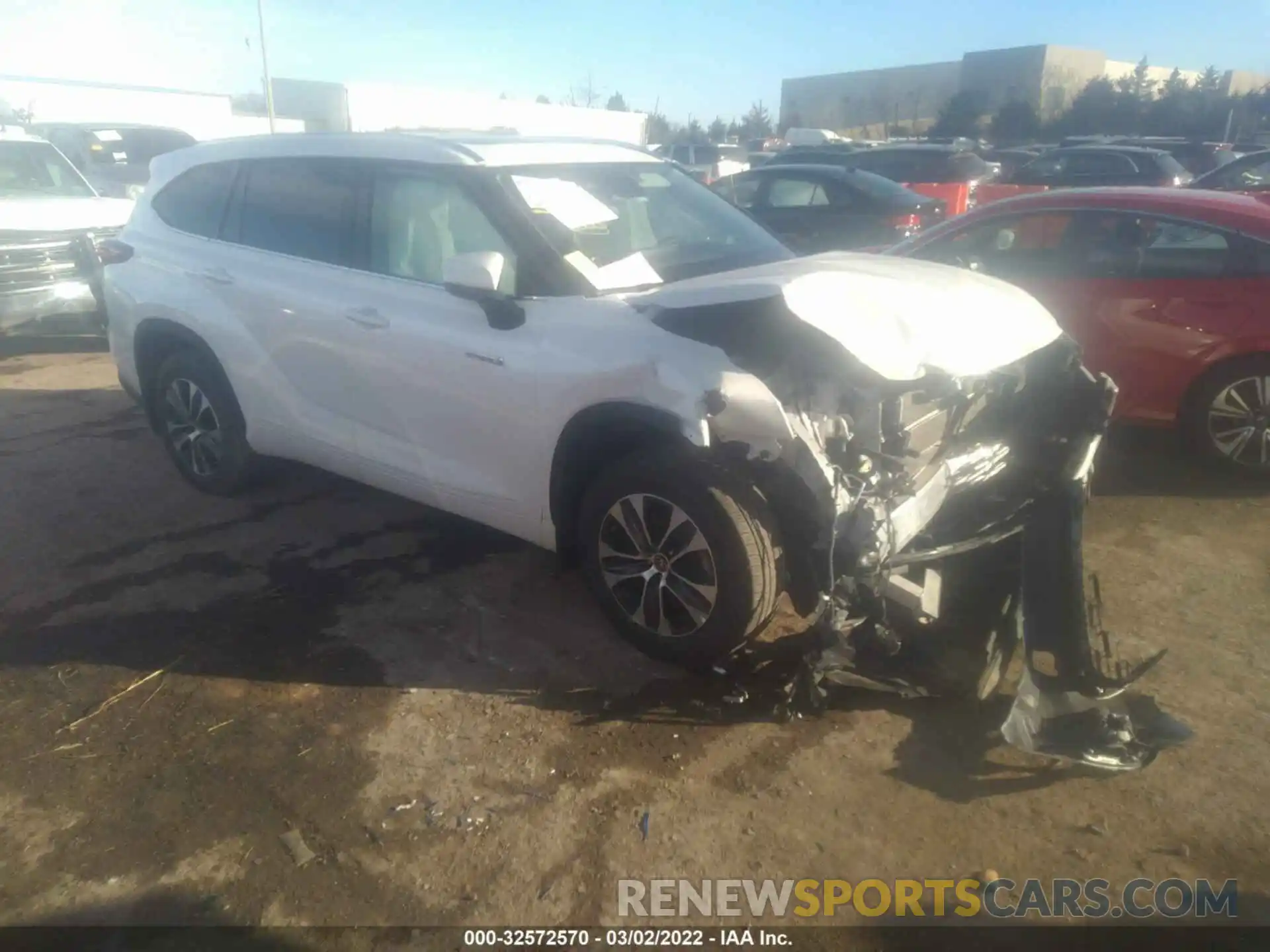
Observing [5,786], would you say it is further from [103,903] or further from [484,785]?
[484,785]

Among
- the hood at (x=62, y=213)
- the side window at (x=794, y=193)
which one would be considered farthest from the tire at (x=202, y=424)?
the side window at (x=794, y=193)

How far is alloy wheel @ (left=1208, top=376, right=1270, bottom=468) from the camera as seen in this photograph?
5.05 metres

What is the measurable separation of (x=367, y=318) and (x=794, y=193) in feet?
25.6

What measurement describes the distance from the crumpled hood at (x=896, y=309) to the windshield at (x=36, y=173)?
854 cm

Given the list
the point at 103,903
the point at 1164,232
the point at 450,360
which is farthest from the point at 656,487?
the point at 1164,232

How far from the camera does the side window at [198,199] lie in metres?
4.71

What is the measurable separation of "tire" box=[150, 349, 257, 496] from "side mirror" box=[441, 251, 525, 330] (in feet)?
6.09

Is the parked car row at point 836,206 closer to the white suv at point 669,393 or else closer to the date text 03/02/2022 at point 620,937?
the white suv at point 669,393

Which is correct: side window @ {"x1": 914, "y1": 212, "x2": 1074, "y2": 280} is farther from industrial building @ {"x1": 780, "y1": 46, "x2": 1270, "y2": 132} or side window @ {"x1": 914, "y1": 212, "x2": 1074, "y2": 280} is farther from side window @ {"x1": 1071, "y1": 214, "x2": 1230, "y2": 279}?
industrial building @ {"x1": 780, "y1": 46, "x2": 1270, "y2": 132}

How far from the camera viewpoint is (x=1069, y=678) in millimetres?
3051

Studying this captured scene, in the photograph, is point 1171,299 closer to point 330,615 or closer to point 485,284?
point 485,284

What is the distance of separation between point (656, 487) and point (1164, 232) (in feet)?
12.7

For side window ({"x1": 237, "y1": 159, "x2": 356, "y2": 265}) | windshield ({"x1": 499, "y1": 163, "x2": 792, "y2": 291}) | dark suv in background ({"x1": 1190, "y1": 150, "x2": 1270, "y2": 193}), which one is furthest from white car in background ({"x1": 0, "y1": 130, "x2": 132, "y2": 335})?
dark suv in background ({"x1": 1190, "y1": 150, "x2": 1270, "y2": 193})

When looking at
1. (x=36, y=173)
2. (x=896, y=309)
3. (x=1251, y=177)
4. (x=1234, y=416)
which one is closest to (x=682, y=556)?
(x=896, y=309)
